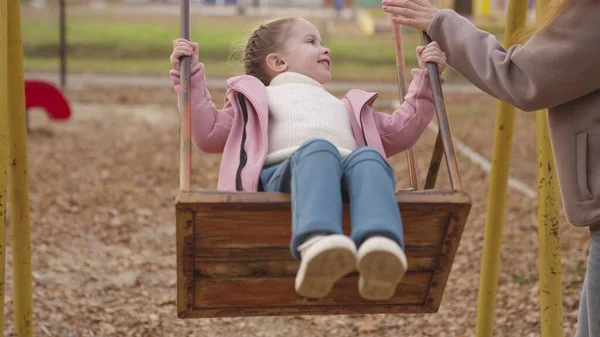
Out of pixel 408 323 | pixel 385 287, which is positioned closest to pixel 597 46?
pixel 385 287

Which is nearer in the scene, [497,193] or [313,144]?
[313,144]

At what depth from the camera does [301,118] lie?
340cm

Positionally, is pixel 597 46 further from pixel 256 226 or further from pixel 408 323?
pixel 408 323

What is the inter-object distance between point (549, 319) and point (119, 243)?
3.85 m

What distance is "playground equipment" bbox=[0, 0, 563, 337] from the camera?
9.64 ft

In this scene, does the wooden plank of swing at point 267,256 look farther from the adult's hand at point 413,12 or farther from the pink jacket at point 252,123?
the adult's hand at point 413,12

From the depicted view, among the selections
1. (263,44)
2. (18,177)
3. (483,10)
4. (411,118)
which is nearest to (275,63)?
(263,44)

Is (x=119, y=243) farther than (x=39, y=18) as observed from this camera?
No

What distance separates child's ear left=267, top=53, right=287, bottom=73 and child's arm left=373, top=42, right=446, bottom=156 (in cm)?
44

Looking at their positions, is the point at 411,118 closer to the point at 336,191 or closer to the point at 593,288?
the point at 336,191

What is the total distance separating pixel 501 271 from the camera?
5996 mm

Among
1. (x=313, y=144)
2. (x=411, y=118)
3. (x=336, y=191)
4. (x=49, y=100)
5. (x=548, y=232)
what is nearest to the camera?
(x=336, y=191)

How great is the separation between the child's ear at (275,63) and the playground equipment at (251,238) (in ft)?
1.61

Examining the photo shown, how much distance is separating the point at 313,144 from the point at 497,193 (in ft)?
4.59
